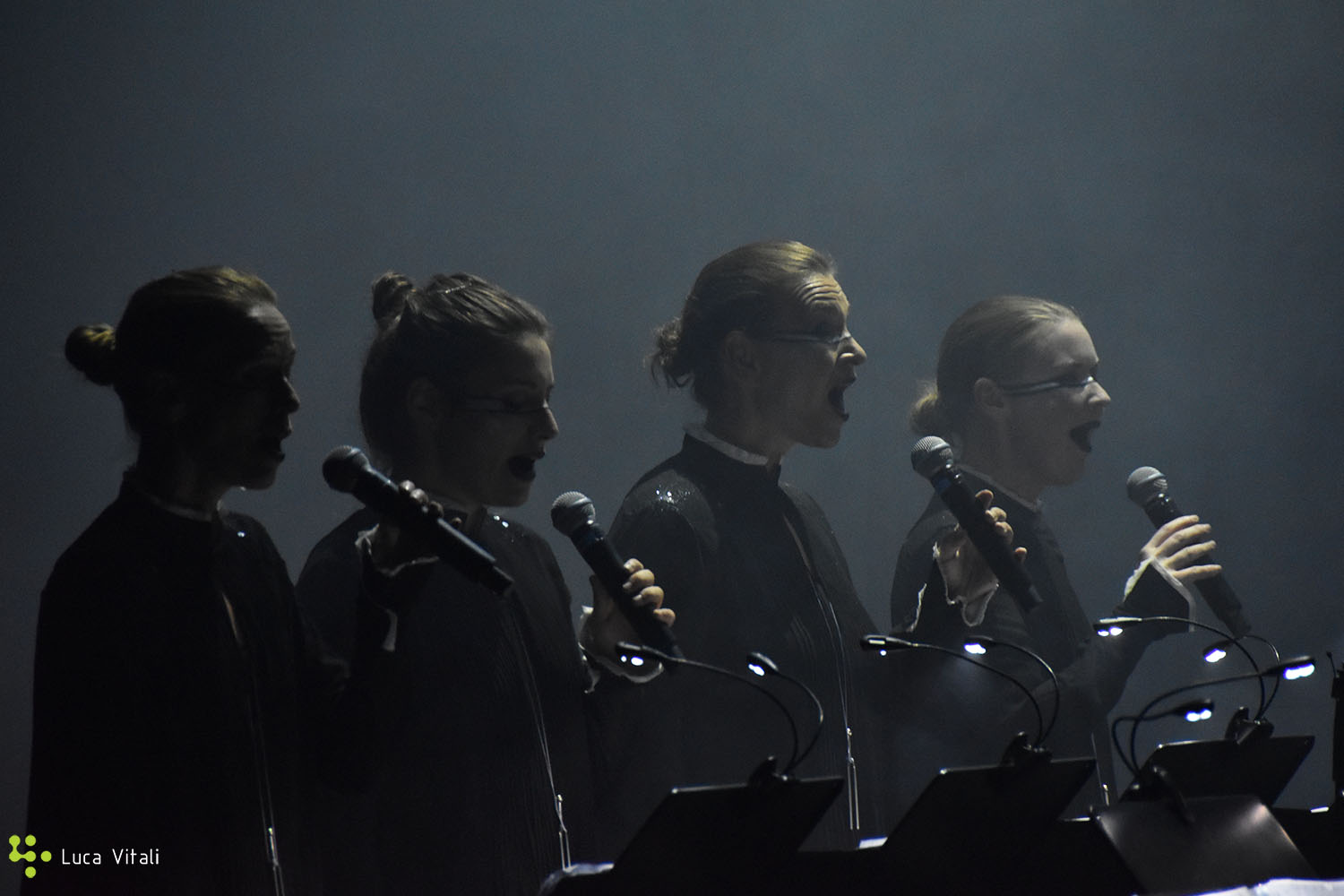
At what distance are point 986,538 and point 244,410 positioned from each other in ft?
5.20

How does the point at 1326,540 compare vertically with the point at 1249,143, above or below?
below

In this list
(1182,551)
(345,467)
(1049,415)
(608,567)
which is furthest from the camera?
(1049,415)

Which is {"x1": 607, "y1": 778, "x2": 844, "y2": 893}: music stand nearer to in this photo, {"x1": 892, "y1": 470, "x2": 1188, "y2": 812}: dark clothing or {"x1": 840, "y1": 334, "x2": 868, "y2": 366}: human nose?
{"x1": 892, "y1": 470, "x2": 1188, "y2": 812}: dark clothing

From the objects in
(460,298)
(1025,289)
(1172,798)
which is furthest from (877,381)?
(1172,798)

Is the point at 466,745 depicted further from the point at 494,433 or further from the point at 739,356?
the point at 739,356

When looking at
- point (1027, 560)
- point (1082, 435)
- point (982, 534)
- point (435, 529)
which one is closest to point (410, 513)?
point (435, 529)

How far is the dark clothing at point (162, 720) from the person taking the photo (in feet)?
5.70

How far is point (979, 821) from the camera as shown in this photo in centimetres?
187

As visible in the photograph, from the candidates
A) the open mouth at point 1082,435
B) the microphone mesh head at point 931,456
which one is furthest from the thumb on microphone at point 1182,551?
the microphone mesh head at point 931,456

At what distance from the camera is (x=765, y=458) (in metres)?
2.97

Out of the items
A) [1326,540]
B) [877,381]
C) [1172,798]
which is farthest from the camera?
[1326,540]

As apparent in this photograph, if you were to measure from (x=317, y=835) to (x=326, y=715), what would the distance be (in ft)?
0.63

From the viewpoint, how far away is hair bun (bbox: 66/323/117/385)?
6.46ft

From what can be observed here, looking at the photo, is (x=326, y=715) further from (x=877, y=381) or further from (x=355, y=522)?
(x=877, y=381)
